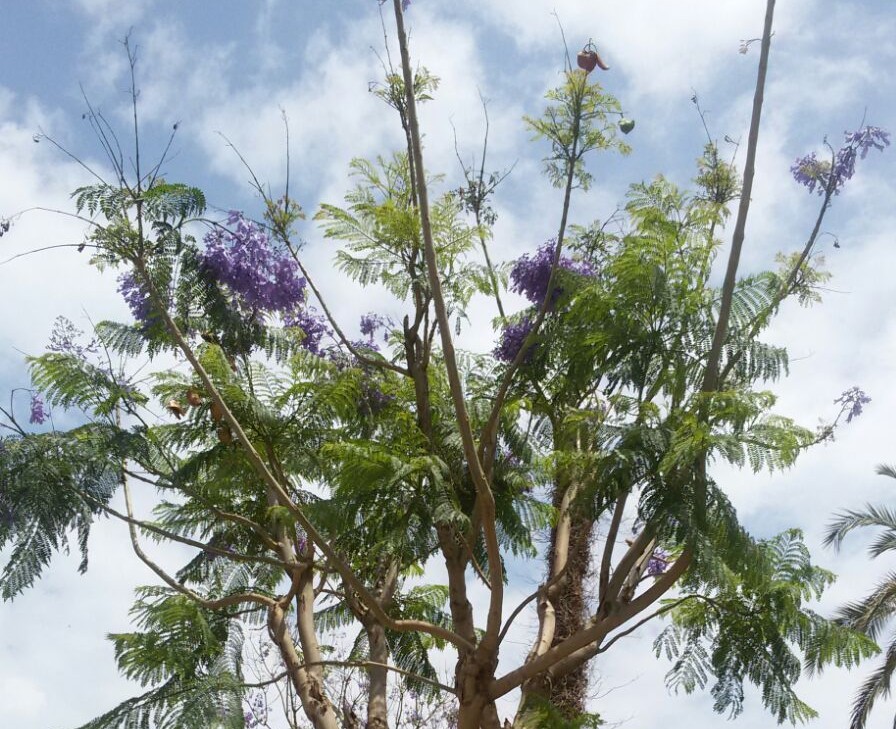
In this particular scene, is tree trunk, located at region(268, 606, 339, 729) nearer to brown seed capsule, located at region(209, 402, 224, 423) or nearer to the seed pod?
brown seed capsule, located at region(209, 402, 224, 423)

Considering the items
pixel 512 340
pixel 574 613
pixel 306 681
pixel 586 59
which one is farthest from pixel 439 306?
pixel 574 613

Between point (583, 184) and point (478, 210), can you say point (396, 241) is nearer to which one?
point (478, 210)

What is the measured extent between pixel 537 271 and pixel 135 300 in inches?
107

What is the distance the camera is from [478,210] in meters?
7.25

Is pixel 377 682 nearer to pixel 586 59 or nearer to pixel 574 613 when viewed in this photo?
pixel 574 613

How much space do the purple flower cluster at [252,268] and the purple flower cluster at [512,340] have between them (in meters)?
1.48

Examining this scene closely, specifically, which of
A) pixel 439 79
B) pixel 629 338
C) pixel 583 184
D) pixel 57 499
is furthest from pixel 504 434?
pixel 57 499

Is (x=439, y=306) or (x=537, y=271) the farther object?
(x=537, y=271)

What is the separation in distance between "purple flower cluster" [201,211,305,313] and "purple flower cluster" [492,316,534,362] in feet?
4.85

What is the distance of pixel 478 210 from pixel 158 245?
6.37 ft

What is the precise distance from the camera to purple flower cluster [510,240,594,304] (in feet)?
25.2

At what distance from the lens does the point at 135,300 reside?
7.96m

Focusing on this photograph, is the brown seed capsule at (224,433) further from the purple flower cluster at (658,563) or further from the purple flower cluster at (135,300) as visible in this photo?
the purple flower cluster at (658,563)

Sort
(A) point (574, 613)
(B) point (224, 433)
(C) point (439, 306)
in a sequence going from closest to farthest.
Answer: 1. (C) point (439, 306)
2. (B) point (224, 433)
3. (A) point (574, 613)
